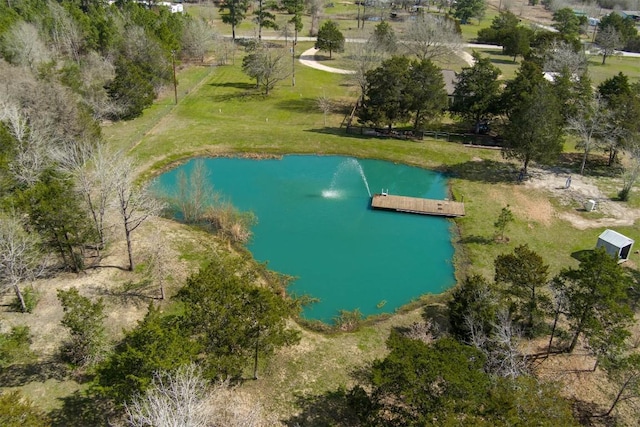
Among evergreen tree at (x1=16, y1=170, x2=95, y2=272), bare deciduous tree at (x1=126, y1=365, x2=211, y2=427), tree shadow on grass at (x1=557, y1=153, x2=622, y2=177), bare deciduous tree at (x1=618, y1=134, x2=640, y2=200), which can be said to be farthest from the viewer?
tree shadow on grass at (x1=557, y1=153, x2=622, y2=177)

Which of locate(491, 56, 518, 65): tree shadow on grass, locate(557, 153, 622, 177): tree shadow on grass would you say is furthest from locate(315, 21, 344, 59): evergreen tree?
locate(557, 153, 622, 177): tree shadow on grass

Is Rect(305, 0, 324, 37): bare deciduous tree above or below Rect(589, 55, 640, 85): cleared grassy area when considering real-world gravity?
above

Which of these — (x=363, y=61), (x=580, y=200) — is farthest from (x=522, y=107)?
(x=363, y=61)

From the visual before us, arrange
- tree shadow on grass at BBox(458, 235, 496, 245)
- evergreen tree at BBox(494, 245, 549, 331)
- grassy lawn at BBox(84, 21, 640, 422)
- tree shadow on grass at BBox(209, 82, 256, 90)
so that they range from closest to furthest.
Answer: grassy lawn at BBox(84, 21, 640, 422) < evergreen tree at BBox(494, 245, 549, 331) < tree shadow on grass at BBox(458, 235, 496, 245) < tree shadow on grass at BBox(209, 82, 256, 90)

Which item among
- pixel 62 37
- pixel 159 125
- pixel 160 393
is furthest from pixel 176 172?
pixel 62 37

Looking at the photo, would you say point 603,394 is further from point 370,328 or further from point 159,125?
point 159,125

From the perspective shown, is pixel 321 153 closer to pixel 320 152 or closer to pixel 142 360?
pixel 320 152

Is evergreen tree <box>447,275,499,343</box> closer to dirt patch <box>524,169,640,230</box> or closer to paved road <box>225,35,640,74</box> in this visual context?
dirt patch <box>524,169,640,230</box>

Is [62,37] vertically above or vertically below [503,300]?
above
